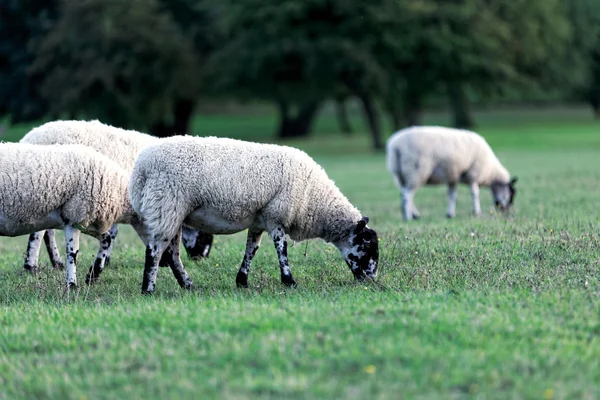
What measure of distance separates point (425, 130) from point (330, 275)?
7793mm

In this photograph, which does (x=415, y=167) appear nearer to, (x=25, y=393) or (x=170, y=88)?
(x=25, y=393)

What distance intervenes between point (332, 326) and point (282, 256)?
275cm

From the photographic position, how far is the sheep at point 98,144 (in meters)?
11.2

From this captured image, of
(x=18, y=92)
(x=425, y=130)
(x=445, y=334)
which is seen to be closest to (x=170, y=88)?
(x=18, y=92)

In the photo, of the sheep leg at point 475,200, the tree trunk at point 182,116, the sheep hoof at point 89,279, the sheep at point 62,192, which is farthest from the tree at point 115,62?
the sheep at point 62,192

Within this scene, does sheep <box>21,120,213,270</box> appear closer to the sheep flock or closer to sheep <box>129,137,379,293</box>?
the sheep flock

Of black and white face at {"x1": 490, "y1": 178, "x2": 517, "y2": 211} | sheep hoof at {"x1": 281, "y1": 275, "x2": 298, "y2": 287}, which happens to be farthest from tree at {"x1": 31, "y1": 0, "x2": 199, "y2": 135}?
sheep hoof at {"x1": 281, "y1": 275, "x2": 298, "y2": 287}

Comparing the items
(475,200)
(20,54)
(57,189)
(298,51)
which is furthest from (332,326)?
(20,54)

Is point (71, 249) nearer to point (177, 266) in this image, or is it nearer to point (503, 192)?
point (177, 266)

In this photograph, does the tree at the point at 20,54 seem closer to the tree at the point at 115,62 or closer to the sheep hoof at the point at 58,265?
the tree at the point at 115,62

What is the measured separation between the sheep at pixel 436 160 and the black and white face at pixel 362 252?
260 inches

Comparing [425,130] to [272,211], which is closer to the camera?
[272,211]

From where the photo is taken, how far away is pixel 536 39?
4756 centimetres

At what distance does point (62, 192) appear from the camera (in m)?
9.30
